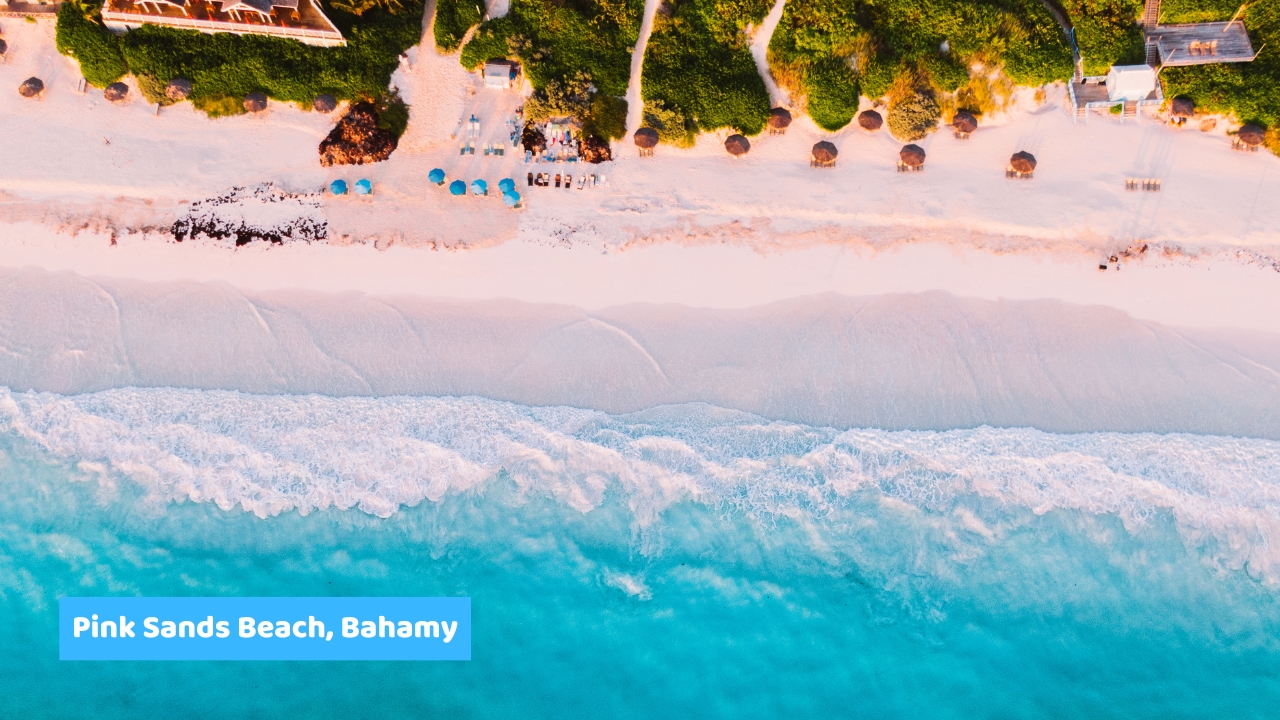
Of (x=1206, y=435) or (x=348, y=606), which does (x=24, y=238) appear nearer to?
(x=348, y=606)

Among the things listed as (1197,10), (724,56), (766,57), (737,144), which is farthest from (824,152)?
(1197,10)

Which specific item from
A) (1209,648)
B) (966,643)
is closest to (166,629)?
(966,643)

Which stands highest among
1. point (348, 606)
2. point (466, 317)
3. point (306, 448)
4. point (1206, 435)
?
point (466, 317)

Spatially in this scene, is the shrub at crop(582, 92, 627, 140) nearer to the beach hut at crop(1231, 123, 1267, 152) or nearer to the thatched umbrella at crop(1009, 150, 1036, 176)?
the thatched umbrella at crop(1009, 150, 1036, 176)

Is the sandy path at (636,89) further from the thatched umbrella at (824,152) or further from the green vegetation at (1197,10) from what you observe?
the green vegetation at (1197,10)

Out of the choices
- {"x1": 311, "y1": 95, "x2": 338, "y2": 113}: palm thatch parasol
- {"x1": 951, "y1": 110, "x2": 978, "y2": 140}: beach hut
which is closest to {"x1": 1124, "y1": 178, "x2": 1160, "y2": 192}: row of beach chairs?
{"x1": 951, "y1": 110, "x2": 978, "y2": 140}: beach hut

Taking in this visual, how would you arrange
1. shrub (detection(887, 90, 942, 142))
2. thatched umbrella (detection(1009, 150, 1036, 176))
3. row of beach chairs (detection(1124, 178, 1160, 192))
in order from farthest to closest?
row of beach chairs (detection(1124, 178, 1160, 192)), shrub (detection(887, 90, 942, 142)), thatched umbrella (detection(1009, 150, 1036, 176))
